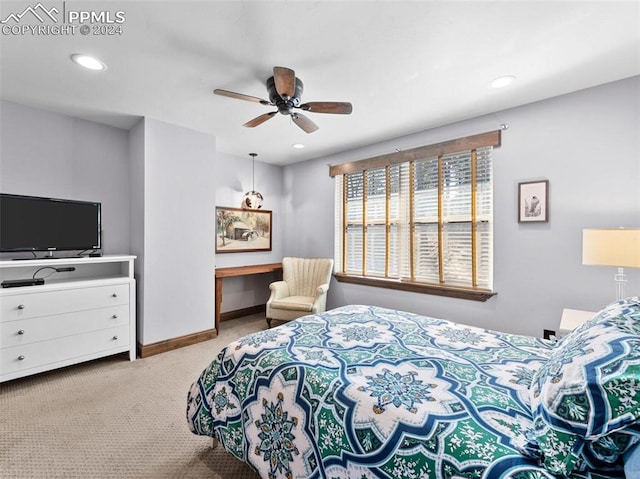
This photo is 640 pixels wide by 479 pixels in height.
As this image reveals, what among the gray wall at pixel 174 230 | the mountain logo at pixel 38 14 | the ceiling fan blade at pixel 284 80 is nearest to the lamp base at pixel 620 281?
the ceiling fan blade at pixel 284 80

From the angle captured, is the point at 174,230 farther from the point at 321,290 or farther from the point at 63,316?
the point at 321,290

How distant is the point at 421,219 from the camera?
3.59 metres

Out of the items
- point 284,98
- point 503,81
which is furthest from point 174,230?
point 503,81

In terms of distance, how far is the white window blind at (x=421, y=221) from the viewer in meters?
3.16

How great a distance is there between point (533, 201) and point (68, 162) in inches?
185

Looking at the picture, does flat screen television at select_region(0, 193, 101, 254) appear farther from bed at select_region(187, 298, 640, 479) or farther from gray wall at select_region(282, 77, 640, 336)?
gray wall at select_region(282, 77, 640, 336)

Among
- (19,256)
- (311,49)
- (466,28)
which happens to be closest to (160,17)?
(311,49)

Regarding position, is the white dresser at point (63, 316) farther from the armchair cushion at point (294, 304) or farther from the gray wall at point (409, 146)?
the armchair cushion at point (294, 304)

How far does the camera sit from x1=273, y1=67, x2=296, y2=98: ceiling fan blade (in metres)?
1.96

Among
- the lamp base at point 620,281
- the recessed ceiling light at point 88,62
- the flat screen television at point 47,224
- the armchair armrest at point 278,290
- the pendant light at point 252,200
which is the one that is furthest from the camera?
the pendant light at point 252,200

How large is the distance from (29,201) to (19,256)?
1.86ft

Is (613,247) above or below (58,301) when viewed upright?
above

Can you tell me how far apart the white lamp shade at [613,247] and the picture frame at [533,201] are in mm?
612

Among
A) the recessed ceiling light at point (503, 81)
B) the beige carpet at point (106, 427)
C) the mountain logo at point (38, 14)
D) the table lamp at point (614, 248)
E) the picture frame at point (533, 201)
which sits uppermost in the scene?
the mountain logo at point (38, 14)
